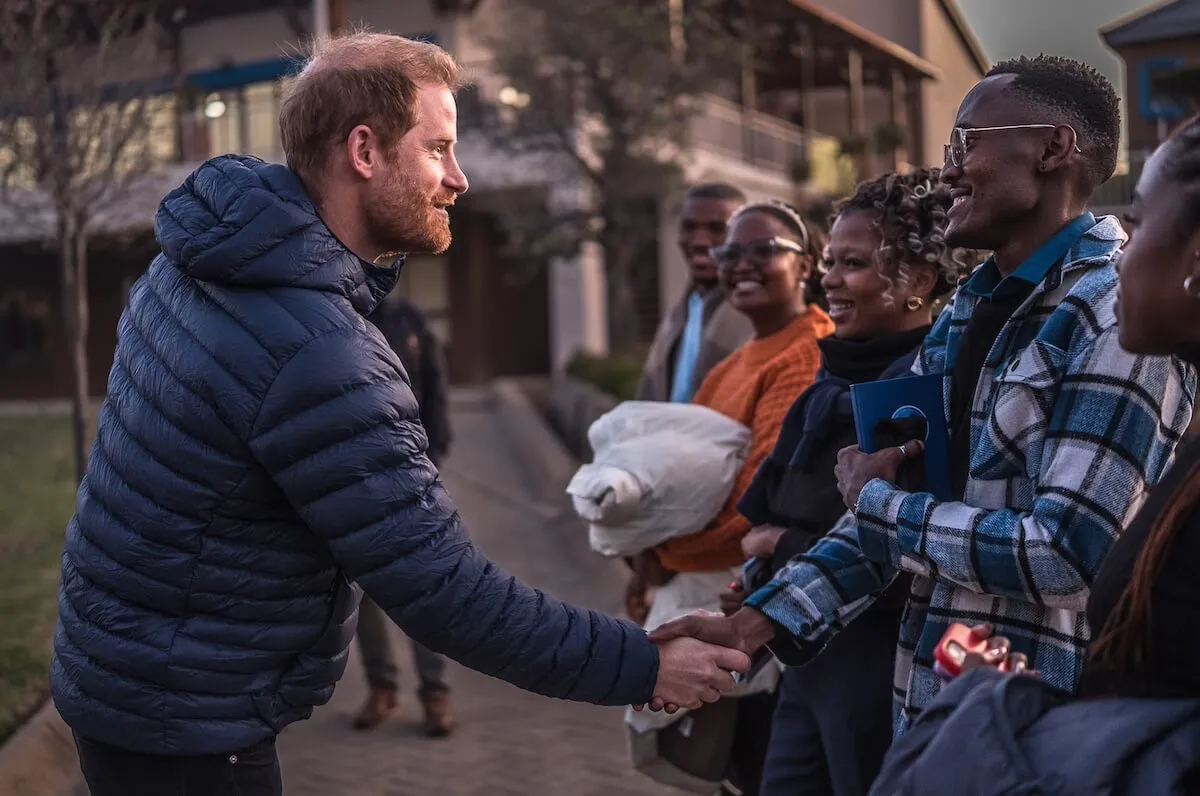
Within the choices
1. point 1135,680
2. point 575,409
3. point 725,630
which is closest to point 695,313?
point 725,630

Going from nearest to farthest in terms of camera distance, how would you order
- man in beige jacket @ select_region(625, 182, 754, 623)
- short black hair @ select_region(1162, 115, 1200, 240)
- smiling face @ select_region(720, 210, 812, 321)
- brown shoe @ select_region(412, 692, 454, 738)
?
short black hair @ select_region(1162, 115, 1200, 240) → smiling face @ select_region(720, 210, 812, 321) → man in beige jacket @ select_region(625, 182, 754, 623) → brown shoe @ select_region(412, 692, 454, 738)

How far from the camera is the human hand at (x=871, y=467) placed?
2.55 m

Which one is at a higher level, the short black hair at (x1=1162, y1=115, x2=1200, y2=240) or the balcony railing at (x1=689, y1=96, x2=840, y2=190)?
the balcony railing at (x1=689, y1=96, x2=840, y2=190)

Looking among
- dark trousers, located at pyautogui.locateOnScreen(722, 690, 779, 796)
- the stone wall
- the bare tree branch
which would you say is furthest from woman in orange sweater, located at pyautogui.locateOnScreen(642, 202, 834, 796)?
the stone wall

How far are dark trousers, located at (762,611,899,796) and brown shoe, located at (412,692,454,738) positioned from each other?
3.28 m

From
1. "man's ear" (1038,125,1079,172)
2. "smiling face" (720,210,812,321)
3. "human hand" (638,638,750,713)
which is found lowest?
"human hand" (638,638,750,713)

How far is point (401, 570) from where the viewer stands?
2.41 metres

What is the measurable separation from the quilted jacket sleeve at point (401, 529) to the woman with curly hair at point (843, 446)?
0.80 meters

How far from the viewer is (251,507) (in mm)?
2412

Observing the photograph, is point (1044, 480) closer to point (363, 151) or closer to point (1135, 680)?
point (1135, 680)

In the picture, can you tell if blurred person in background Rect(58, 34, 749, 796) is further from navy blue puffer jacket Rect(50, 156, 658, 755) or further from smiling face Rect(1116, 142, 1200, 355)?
smiling face Rect(1116, 142, 1200, 355)

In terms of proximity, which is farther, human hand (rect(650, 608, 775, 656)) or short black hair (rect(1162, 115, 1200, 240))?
human hand (rect(650, 608, 775, 656))

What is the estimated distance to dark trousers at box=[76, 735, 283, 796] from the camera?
246cm

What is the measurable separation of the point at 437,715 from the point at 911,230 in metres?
3.85
